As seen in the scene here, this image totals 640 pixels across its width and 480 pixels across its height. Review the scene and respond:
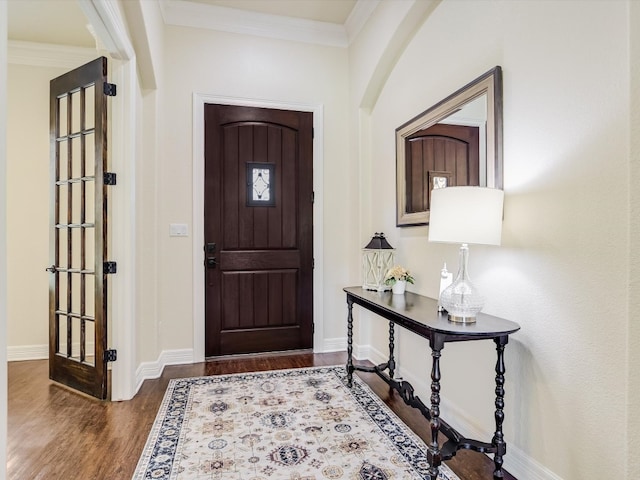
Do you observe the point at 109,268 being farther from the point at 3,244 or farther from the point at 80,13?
the point at 80,13

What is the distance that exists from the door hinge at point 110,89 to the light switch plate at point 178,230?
1.14 metres

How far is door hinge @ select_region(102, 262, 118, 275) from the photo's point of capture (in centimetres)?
254

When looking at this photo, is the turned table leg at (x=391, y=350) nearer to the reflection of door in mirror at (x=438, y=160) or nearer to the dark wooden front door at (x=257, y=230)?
the reflection of door in mirror at (x=438, y=160)

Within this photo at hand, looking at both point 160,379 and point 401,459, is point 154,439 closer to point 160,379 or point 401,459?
point 160,379

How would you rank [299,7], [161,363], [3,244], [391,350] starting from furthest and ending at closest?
[299,7], [161,363], [391,350], [3,244]

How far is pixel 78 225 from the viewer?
264 centimetres

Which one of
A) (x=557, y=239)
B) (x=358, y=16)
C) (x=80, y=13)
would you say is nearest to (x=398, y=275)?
(x=557, y=239)

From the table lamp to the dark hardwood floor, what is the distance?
2.57 feet

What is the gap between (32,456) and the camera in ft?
6.22

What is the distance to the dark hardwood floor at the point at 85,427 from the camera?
180cm

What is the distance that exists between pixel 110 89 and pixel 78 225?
951 millimetres

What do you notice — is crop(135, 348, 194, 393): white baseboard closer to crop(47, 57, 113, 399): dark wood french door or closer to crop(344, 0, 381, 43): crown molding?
crop(47, 57, 113, 399): dark wood french door

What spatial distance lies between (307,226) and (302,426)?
1.88 m

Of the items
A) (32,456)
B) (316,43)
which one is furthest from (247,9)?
(32,456)
